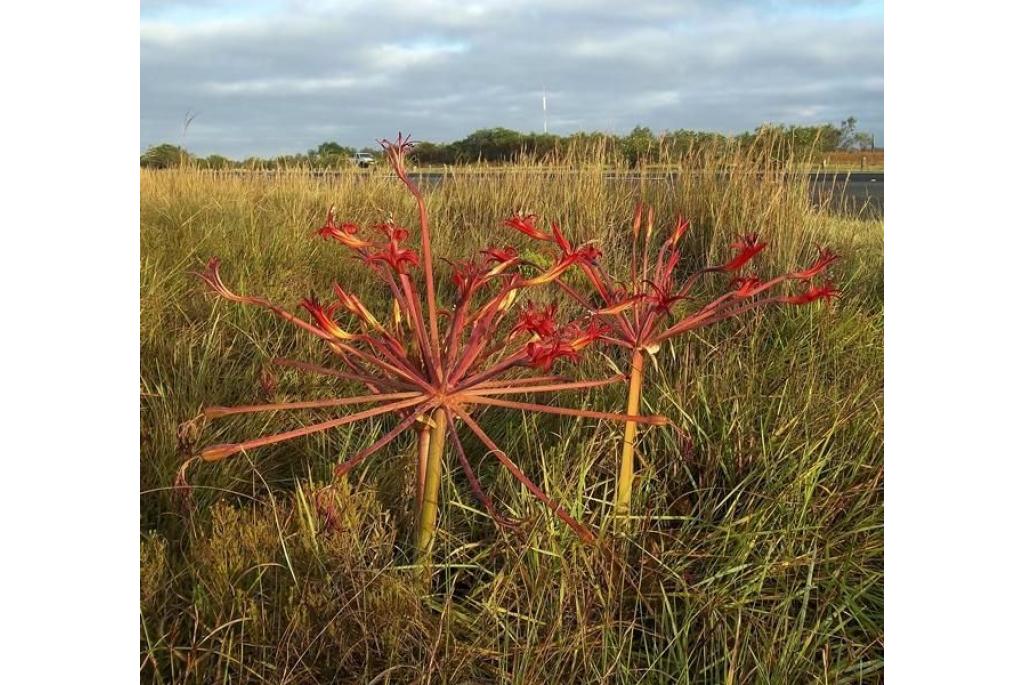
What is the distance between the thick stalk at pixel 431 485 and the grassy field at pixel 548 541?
0.15 ft

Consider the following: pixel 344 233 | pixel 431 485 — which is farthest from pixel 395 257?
pixel 431 485

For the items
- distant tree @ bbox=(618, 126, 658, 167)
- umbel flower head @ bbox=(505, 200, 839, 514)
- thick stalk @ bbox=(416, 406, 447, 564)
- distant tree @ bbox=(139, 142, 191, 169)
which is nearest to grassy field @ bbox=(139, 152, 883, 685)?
thick stalk @ bbox=(416, 406, 447, 564)

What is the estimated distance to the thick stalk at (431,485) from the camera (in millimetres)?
1014

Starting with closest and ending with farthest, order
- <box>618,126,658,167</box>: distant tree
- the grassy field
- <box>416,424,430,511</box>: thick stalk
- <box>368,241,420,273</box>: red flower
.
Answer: <box>368,241,420,273</box>: red flower
<box>416,424,430,511</box>: thick stalk
the grassy field
<box>618,126,658,167</box>: distant tree

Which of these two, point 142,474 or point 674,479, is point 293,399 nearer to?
→ point 142,474

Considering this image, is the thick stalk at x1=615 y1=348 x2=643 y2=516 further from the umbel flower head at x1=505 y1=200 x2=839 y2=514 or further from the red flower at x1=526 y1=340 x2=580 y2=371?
the red flower at x1=526 y1=340 x2=580 y2=371

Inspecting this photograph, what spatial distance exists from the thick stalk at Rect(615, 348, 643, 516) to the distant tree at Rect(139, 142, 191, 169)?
6496 millimetres

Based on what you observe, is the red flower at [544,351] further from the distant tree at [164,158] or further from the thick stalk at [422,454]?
the distant tree at [164,158]

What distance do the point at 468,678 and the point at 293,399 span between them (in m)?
1.09

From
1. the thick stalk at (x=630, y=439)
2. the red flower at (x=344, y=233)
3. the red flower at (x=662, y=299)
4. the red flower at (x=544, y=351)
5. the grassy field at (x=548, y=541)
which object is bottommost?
the grassy field at (x=548, y=541)

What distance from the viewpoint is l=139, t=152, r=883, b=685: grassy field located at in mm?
1190

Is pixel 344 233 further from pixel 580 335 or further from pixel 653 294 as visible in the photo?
pixel 653 294

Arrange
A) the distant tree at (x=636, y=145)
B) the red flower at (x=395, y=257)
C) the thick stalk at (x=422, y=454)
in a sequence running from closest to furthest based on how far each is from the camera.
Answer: the red flower at (x=395, y=257), the thick stalk at (x=422, y=454), the distant tree at (x=636, y=145)

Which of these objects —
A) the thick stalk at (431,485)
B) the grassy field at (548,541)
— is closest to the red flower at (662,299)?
the thick stalk at (431,485)
